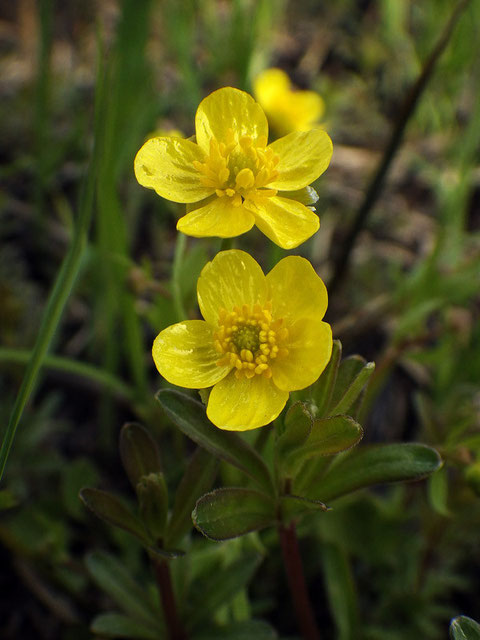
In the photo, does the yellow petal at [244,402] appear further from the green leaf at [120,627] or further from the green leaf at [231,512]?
the green leaf at [120,627]

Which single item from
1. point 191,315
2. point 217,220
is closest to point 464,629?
point 217,220

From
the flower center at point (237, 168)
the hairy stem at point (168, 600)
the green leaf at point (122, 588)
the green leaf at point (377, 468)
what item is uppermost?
the flower center at point (237, 168)

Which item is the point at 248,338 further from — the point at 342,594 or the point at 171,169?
the point at 342,594

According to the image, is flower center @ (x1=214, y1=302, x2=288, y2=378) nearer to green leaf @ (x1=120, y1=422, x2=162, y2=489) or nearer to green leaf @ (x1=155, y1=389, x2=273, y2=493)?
green leaf @ (x1=155, y1=389, x2=273, y2=493)

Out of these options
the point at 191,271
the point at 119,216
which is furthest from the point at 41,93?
the point at 191,271

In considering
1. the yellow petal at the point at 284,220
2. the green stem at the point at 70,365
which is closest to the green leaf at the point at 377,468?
the yellow petal at the point at 284,220

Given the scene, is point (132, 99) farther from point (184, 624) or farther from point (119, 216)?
point (184, 624)
